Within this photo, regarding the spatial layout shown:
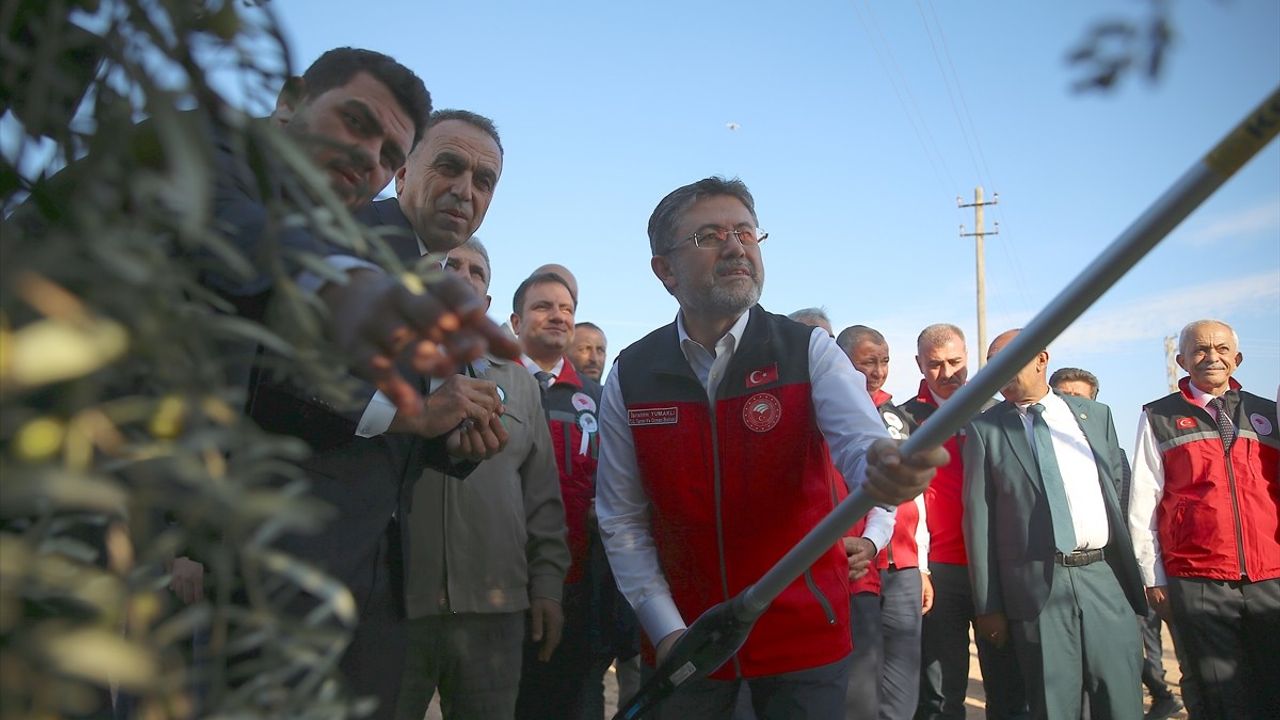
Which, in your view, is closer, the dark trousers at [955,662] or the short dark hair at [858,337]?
the dark trousers at [955,662]

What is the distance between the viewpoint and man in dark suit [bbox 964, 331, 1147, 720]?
16.5ft

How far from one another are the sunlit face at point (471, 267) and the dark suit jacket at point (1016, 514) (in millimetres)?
3131

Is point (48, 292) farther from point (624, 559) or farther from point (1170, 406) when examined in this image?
point (1170, 406)

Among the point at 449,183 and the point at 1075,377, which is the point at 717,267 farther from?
the point at 1075,377

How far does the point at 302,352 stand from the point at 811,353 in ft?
8.70

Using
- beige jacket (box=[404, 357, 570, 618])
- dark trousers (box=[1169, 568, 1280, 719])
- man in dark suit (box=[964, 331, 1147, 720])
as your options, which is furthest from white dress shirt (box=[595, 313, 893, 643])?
dark trousers (box=[1169, 568, 1280, 719])

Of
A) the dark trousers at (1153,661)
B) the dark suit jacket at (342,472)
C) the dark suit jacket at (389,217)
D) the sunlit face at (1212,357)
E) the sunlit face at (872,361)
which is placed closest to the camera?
the dark suit jacket at (342,472)

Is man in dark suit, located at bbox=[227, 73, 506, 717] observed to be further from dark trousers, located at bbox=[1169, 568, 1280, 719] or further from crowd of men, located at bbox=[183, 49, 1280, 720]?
dark trousers, located at bbox=[1169, 568, 1280, 719]

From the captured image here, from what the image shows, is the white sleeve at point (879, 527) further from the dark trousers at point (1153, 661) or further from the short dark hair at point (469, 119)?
the dark trousers at point (1153, 661)

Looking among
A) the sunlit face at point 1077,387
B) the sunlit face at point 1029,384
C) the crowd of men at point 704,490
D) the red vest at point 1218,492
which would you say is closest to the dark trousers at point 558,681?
the crowd of men at point 704,490

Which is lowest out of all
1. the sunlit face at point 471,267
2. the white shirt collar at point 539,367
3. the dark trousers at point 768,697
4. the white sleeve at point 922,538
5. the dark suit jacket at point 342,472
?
Answer: the dark trousers at point 768,697

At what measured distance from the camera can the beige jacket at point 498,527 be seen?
3045 mm

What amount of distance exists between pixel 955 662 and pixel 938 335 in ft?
7.02

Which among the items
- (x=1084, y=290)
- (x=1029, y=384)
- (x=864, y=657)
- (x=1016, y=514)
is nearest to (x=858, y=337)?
(x=1029, y=384)
